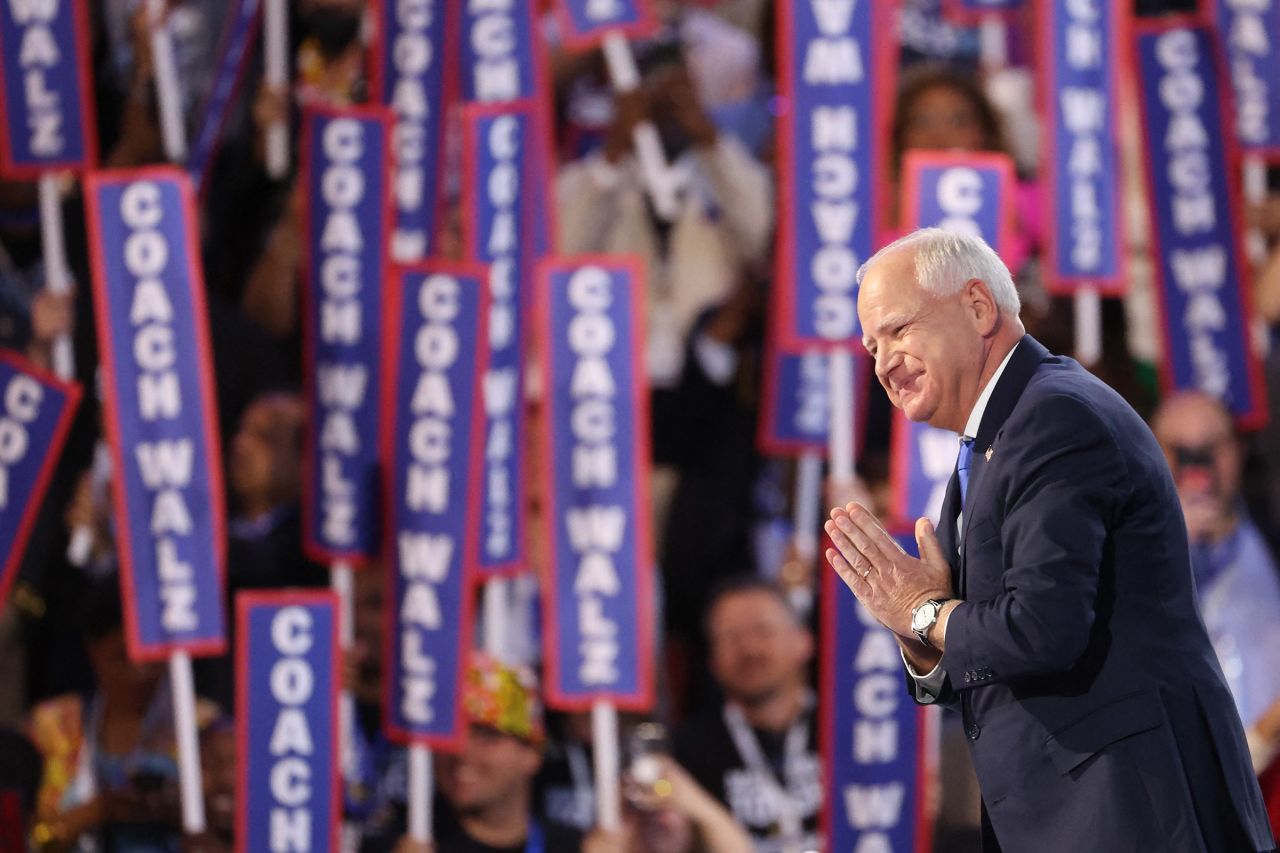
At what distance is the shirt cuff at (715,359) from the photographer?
473cm

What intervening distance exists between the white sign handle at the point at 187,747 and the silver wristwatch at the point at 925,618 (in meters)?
2.97

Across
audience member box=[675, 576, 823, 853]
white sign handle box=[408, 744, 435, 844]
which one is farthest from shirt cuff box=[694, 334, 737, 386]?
white sign handle box=[408, 744, 435, 844]

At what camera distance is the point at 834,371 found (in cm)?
439

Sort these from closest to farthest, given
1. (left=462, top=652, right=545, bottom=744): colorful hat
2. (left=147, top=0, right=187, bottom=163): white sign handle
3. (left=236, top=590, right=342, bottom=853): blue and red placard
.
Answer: (left=236, top=590, right=342, bottom=853): blue and red placard → (left=462, top=652, right=545, bottom=744): colorful hat → (left=147, top=0, right=187, bottom=163): white sign handle

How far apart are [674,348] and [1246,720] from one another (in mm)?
1806

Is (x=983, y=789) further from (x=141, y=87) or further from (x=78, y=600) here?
(x=141, y=87)

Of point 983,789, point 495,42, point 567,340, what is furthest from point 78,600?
point 983,789

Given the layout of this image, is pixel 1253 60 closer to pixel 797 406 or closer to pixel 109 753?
pixel 797 406

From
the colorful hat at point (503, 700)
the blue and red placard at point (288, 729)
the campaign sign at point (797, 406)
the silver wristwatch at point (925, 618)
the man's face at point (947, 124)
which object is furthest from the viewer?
the man's face at point (947, 124)

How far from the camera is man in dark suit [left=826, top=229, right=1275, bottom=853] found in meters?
1.58

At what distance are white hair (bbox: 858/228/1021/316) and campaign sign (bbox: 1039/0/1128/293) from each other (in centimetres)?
283

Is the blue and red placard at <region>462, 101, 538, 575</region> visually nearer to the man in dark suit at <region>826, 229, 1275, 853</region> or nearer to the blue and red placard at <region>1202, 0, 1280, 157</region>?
the blue and red placard at <region>1202, 0, 1280, 157</region>

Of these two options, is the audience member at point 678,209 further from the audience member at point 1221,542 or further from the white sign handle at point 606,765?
the audience member at point 1221,542

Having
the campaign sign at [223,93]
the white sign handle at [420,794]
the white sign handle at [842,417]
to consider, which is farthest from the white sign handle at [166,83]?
the white sign handle at [842,417]
